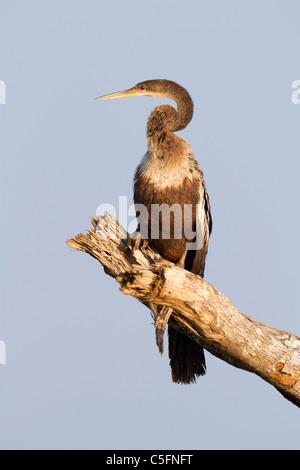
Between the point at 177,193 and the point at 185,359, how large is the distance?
4.86ft

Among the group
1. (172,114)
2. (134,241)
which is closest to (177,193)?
(134,241)

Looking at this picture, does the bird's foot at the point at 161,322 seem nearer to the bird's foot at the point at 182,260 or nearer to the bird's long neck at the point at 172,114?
the bird's foot at the point at 182,260

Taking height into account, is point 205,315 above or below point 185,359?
above

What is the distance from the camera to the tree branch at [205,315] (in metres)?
4.46

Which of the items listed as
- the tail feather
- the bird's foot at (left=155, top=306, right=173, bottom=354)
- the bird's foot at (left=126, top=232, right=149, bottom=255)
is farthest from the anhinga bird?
the bird's foot at (left=155, top=306, right=173, bottom=354)

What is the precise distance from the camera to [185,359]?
561cm

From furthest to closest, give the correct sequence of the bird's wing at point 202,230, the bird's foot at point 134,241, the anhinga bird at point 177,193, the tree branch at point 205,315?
the bird's wing at point 202,230
the anhinga bird at point 177,193
the bird's foot at point 134,241
the tree branch at point 205,315

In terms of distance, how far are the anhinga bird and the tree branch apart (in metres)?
0.43

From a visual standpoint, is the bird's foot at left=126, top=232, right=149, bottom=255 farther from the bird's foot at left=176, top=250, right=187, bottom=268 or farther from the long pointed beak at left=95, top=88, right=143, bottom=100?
the long pointed beak at left=95, top=88, right=143, bottom=100

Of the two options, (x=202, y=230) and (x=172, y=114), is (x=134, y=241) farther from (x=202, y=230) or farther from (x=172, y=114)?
(x=172, y=114)

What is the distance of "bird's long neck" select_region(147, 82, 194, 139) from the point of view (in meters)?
5.54

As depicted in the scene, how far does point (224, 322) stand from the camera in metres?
4.75

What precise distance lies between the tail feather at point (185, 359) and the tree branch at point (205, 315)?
1.49ft

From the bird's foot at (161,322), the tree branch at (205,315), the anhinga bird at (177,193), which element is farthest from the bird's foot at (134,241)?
the bird's foot at (161,322)
